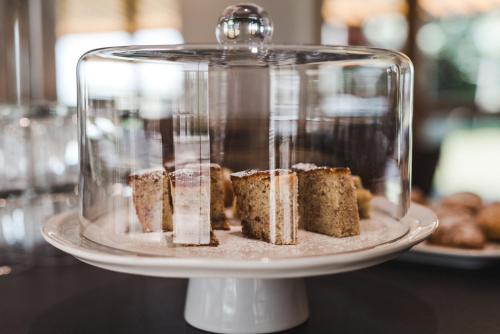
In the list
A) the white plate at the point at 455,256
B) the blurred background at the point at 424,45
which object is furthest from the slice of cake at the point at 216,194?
the blurred background at the point at 424,45

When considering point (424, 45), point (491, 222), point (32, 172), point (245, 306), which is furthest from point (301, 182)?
point (424, 45)

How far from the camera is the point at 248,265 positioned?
1.68ft

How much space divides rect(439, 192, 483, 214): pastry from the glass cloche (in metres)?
0.37

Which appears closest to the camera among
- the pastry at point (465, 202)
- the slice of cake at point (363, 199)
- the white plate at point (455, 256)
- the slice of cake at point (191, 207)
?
the slice of cake at point (191, 207)

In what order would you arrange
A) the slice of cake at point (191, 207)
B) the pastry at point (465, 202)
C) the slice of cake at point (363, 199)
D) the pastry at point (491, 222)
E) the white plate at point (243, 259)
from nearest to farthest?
the white plate at point (243, 259)
the slice of cake at point (191, 207)
the slice of cake at point (363, 199)
the pastry at point (491, 222)
the pastry at point (465, 202)

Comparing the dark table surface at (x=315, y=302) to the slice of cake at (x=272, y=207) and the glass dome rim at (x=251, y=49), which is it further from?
the glass dome rim at (x=251, y=49)

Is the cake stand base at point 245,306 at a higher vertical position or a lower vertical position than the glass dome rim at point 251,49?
lower

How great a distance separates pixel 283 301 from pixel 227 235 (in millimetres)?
104

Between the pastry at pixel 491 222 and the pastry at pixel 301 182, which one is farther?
the pastry at pixel 491 222

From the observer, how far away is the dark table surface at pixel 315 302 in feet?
2.25

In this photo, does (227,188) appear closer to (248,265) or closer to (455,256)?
(248,265)

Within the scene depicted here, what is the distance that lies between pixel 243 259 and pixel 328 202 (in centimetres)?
21

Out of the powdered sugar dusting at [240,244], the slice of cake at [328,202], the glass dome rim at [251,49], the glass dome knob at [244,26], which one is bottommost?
the powdered sugar dusting at [240,244]

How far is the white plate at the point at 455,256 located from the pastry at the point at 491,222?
0.04 meters
